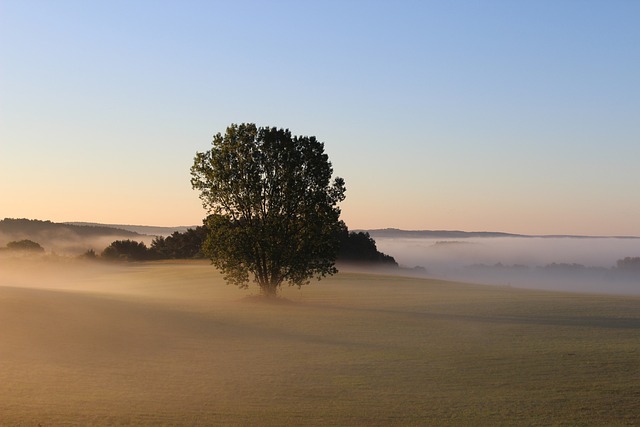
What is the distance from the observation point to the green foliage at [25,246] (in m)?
107

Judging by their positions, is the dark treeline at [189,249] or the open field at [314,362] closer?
the open field at [314,362]

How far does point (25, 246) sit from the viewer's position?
4274 inches

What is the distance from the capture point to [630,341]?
27578 millimetres

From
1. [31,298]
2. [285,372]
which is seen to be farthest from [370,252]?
[285,372]

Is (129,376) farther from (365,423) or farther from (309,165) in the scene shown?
(309,165)

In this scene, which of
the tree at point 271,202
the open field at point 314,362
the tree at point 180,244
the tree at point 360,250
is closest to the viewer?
the open field at point 314,362

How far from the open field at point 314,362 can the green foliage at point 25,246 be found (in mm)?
71042

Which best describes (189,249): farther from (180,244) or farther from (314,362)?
(314,362)

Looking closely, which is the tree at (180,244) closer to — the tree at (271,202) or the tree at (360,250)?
the tree at (360,250)

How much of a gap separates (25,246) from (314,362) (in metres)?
95.8

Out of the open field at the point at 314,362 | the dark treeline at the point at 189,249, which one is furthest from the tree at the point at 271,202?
the dark treeline at the point at 189,249

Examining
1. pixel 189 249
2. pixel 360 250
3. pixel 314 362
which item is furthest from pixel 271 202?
pixel 189 249

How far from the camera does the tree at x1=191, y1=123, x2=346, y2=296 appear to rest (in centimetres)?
4188

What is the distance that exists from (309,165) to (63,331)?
17.6 m
